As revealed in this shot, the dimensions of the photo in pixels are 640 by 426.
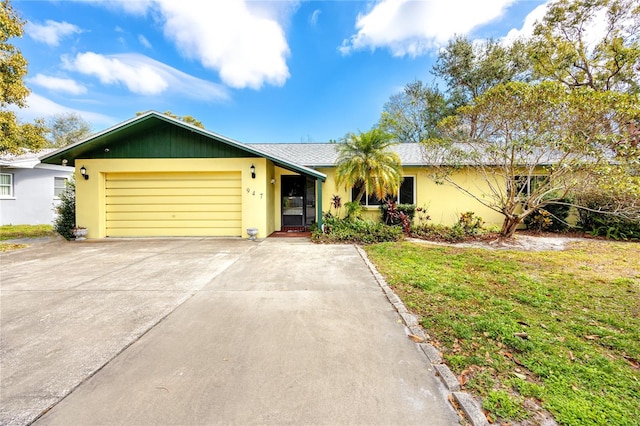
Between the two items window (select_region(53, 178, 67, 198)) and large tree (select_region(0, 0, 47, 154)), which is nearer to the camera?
large tree (select_region(0, 0, 47, 154))

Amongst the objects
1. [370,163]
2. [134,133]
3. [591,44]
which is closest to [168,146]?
[134,133]

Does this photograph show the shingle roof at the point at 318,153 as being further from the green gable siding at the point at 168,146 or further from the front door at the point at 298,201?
the green gable siding at the point at 168,146

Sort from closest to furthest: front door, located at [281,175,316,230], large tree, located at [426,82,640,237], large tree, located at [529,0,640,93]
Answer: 1. large tree, located at [426,82,640,237]
2. front door, located at [281,175,316,230]
3. large tree, located at [529,0,640,93]

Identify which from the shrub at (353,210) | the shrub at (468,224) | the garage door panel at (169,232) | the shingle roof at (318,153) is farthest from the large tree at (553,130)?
the garage door panel at (169,232)

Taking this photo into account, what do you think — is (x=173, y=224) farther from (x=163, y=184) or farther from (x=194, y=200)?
(x=163, y=184)

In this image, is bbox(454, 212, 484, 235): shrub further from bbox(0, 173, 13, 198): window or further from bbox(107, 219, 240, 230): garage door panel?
bbox(0, 173, 13, 198): window

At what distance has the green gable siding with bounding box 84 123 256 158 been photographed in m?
9.51

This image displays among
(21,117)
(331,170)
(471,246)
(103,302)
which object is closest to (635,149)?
(471,246)

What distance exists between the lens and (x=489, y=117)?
321 inches

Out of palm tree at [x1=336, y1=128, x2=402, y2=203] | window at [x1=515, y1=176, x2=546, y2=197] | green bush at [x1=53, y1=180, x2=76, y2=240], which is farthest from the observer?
green bush at [x1=53, y1=180, x2=76, y2=240]

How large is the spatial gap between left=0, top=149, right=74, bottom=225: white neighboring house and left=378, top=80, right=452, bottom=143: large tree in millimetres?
20955

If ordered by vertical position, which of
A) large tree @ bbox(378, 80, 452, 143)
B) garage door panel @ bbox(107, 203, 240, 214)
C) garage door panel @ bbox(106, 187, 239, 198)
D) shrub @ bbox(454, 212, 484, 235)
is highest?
large tree @ bbox(378, 80, 452, 143)

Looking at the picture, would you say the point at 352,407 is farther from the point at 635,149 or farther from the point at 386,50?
the point at 386,50

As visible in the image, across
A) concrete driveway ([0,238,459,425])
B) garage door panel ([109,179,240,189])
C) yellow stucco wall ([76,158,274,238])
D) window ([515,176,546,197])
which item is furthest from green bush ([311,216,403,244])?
window ([515,176,546,197])
